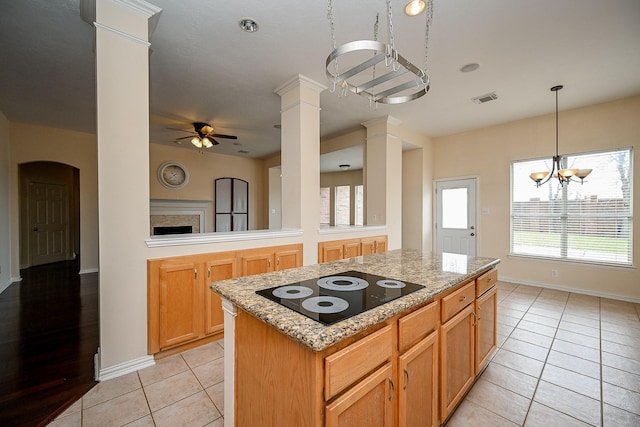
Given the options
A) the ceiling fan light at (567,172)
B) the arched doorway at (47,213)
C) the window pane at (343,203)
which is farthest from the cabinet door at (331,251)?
the arched doorway at (47,213)

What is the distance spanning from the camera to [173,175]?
6301 mm

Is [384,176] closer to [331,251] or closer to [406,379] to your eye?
[331,251]

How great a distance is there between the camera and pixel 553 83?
130 inches

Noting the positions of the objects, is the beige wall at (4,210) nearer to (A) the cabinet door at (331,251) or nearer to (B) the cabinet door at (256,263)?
(B) the cabinet door at (256,263)

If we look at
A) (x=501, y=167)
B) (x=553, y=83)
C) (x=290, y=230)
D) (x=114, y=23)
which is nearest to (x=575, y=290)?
(x=501, y=167)

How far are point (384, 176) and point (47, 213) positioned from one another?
784 cm

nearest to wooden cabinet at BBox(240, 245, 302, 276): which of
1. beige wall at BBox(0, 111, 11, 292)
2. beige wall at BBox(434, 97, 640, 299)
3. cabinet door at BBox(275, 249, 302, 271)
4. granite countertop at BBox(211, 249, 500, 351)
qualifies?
cabinet door at BBox(275, 249, 302, 271)

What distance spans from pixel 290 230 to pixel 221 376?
159 centimetres

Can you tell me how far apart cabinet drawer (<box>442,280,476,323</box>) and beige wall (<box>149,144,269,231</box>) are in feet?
21.1

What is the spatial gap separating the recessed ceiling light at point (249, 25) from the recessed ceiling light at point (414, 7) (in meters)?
1.24

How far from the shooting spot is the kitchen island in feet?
2.90

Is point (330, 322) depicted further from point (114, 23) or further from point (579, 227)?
point (579, 227)

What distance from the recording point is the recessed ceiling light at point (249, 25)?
2213 mm

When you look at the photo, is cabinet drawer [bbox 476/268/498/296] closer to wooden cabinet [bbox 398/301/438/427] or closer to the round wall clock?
wooden cabinet [bbox 398/301/438/427]
